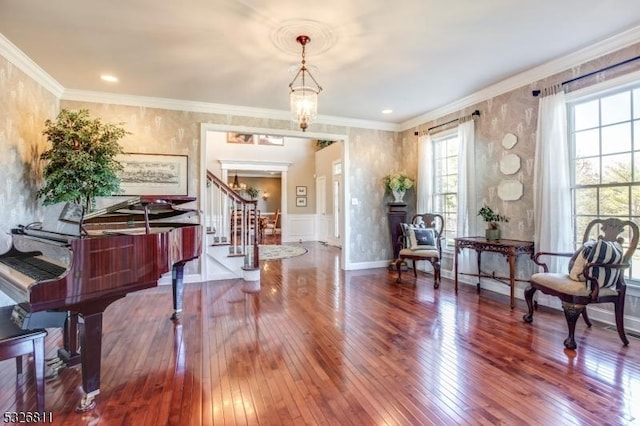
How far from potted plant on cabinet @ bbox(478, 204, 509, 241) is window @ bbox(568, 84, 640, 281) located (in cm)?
80

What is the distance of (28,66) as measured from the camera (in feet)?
11.7

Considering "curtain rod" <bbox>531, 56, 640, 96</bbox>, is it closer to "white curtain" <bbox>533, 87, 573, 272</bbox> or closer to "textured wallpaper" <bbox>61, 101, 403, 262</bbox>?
"white curtain" <bbox>533, 87, 573, 272</bbox>

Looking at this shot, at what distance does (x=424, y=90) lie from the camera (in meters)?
4.56

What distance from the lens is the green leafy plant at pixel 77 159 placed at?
3.55m

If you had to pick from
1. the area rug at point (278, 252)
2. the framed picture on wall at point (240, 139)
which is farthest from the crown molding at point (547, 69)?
the framed picture on wall at point (240, 139)

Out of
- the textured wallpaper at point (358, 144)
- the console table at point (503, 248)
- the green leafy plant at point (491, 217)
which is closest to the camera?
the textured wallpaper at point (358, 144)

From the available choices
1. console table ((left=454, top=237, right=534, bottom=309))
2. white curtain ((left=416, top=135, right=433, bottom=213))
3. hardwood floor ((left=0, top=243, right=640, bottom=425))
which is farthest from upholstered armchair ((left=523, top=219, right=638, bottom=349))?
white curtain ((left=416, top=135, right=433, bottom=213))

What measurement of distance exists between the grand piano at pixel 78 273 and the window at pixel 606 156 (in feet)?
13.8

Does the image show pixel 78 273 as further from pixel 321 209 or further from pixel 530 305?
pixel 321 209

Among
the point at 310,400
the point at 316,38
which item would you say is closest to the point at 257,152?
the point at 316,38

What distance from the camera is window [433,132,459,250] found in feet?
17.5

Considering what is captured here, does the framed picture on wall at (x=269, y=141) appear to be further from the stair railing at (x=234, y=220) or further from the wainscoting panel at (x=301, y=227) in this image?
the stair railing at (x=234, y=220)

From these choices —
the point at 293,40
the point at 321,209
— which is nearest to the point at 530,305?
the point at 293,40

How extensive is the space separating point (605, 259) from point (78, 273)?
12.4 feet
